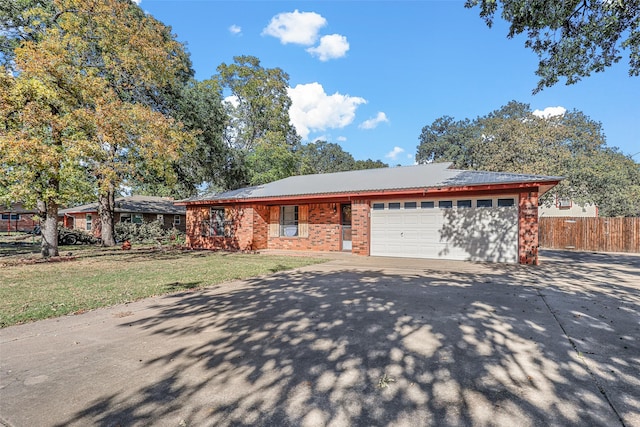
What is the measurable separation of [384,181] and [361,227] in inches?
98.4

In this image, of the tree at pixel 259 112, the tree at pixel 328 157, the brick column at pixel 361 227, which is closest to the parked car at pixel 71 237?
the tree at pixel 259 112

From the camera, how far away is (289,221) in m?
16.6

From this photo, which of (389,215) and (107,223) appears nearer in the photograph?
(389,215)

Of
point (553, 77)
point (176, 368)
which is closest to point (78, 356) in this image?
point (176, 368)

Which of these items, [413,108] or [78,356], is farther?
[413,108]

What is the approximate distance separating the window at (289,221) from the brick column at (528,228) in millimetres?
9736

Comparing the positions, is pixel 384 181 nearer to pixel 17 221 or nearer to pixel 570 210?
pixel 570 210

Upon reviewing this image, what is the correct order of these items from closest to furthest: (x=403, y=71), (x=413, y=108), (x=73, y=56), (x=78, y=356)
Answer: (x=78, y=356) → (x=73, y=56) → (x=403, y=71) → (x=413, y=108)

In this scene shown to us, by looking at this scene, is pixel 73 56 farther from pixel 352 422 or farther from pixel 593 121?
pixel 593 121

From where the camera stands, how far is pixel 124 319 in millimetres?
4777

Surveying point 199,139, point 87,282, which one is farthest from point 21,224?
point 87,282

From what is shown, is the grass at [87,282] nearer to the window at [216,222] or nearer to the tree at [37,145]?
the tree at [37,145]

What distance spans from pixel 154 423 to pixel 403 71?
19441 millimetres

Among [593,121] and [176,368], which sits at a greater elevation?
[593,121]
